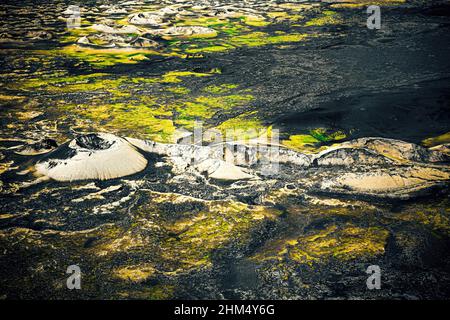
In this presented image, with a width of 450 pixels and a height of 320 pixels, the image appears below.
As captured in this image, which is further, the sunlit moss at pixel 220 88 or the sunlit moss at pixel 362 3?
the sunlit moss at pixel 362 3

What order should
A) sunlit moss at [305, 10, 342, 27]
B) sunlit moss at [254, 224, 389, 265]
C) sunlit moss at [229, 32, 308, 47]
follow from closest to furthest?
sunlit moss at [254, 224, 389, 265], sunlit moss at [229, 32, 308, 47], sunlit moss at [305, 10, 342, 27]

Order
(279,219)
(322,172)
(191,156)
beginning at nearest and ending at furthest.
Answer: (279,219)
(322,172)
(191,156)

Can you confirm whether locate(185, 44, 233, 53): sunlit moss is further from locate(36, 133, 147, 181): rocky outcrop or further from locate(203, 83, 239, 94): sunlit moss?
locate(36, 133, 147, 181): rocky outcrop

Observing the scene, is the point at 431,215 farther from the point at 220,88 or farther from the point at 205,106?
the point at 220,88

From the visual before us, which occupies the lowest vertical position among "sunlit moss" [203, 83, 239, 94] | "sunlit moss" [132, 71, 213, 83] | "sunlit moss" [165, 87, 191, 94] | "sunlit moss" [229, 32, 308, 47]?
"sunlit moss" [203, 83, 239, 94]

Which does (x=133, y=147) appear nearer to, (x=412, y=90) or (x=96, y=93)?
(x=96, y=93)

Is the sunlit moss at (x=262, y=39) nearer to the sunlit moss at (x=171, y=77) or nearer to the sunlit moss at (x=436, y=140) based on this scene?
the sunlit moss at (x=171, y=77)

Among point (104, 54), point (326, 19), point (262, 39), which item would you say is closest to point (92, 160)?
point (104, 54)

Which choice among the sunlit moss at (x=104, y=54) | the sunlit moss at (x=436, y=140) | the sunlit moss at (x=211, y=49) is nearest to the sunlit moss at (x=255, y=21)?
the sunlit moss at (x=211, y=49)

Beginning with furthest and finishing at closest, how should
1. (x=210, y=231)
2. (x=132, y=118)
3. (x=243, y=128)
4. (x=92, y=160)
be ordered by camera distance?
(x=132, y=118)
(x=243, y=128)
(x=92, y=160)
(x=210, y=231)

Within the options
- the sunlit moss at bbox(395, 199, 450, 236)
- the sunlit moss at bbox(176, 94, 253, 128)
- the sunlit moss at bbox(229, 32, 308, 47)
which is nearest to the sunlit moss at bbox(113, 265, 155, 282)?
the sunlit moss at bbox(395, 199, 450, 236)

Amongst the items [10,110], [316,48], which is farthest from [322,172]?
[316,48]
